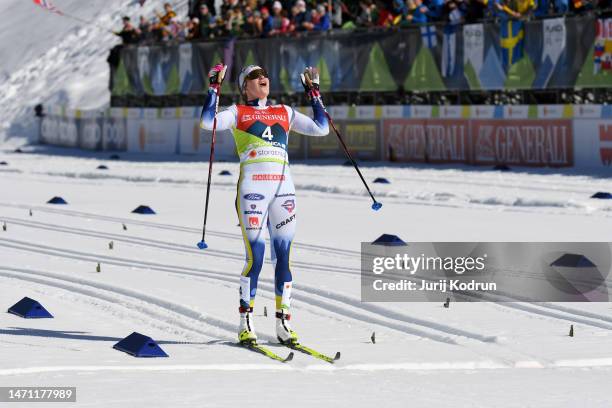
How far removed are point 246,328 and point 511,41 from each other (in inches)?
588

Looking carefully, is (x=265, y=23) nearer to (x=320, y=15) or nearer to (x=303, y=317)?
(x=320, y=15)

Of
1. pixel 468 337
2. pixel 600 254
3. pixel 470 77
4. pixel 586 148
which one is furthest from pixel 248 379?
pixel 470 77

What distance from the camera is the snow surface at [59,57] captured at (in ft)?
131

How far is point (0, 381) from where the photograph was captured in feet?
23.6

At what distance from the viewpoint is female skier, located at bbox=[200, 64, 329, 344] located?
855 cm

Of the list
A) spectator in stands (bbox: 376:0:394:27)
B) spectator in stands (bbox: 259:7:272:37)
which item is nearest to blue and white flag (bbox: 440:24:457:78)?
spectator in stands (bbox: 376:0:394:27)

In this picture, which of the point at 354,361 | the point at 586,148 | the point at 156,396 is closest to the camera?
the point at 156,396

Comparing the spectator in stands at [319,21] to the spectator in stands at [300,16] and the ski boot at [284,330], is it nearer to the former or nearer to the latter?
the spectator in stands at [300,16]

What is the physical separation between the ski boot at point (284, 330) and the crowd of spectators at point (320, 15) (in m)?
14.1

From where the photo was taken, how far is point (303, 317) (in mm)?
9672

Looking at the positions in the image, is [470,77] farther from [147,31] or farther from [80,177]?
[147,31]

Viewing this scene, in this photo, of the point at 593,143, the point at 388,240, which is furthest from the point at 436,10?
the point at 388,240

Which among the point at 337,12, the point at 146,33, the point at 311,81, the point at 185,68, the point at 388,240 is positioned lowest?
the point at 388,240

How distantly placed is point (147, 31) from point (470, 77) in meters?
11.3
